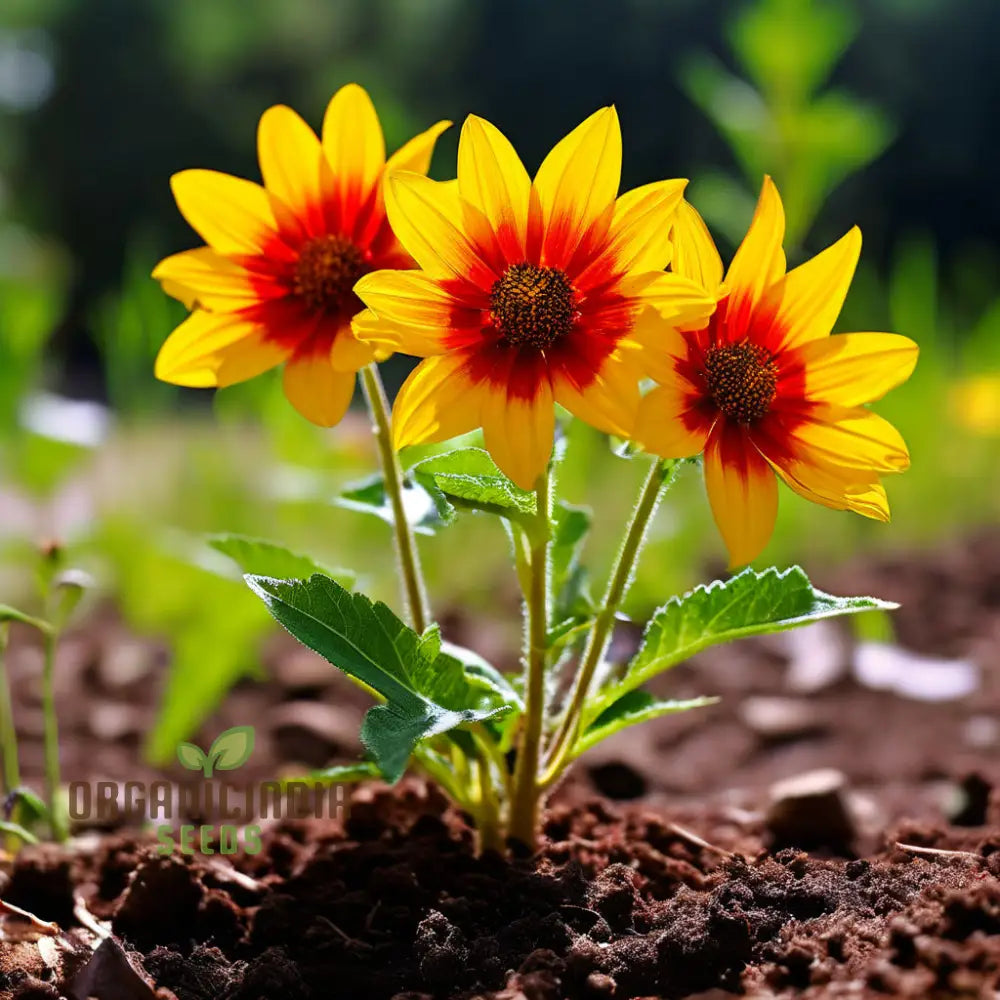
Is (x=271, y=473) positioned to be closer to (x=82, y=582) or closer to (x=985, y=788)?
(x=82, y=582)

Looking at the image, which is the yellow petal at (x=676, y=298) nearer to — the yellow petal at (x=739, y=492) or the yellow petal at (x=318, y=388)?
the yellow petal at (x=739, y=492)

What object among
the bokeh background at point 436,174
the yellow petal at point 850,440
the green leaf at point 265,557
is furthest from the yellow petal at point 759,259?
the bokeh background at point 436,174

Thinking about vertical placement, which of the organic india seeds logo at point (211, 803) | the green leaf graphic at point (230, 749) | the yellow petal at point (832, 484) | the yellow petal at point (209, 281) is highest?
the yellow petal at point (209, 281)

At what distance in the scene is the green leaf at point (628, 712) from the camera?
1.22m

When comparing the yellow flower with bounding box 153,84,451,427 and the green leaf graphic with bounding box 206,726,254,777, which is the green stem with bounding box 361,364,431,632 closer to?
the yellow flower with bounding box 153,84,451,427

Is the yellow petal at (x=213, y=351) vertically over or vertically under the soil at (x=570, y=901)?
over

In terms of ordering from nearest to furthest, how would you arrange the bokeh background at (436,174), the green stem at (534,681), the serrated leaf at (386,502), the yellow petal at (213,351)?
1. the green stem at (534,681)
2. the yellow petal at (213,351)
3. the serrated leaf at (386,502)
4. the bokeh background at (436,174)

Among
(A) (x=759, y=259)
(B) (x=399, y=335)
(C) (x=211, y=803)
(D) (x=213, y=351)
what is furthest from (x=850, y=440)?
(C) (x=211, y=803)

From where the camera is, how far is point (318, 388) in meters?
1.16

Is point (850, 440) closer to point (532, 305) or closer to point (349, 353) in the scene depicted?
point (532, 305)

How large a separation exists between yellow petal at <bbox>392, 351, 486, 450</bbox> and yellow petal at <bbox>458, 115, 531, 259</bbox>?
0.13 meters

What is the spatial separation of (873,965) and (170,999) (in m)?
0.59

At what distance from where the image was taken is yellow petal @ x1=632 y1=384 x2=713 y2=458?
98cm

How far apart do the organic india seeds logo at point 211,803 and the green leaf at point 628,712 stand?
32 centimetres
